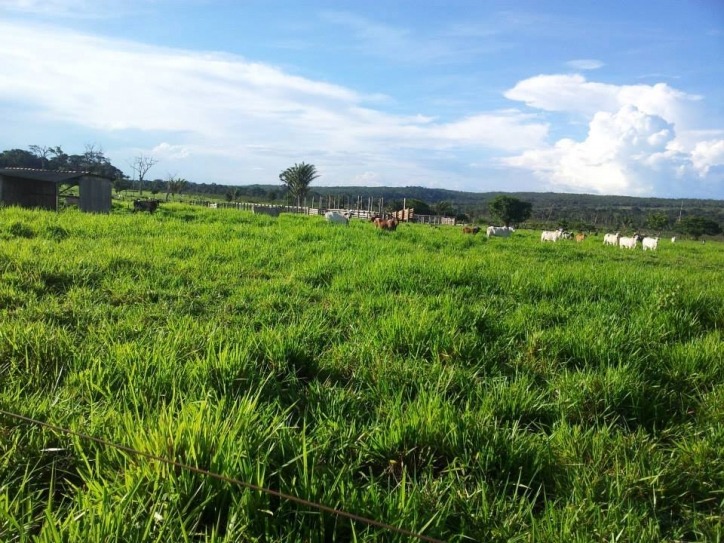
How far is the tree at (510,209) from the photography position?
78000 mm

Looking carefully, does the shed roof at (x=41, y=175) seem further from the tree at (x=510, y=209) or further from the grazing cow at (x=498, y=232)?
the tree at (x=510, y=209)

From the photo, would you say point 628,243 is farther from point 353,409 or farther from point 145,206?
point 353,409

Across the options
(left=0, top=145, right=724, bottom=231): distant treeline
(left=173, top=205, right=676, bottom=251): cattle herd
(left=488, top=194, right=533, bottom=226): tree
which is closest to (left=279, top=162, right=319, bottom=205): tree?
(left=0, top=145, right=724, bottom=231): distant treeline

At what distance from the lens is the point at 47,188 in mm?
15766

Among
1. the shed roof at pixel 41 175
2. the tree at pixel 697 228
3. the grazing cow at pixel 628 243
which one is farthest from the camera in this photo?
the tree at pixel 697 228

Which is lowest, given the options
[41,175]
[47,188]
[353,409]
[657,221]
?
[353,409]

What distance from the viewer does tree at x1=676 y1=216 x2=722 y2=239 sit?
56.8 metres

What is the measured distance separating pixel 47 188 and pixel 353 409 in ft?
56.3

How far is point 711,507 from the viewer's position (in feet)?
6.29

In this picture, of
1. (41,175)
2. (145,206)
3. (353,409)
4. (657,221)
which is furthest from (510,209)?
(353,409)

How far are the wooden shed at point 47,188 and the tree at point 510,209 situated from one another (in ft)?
222

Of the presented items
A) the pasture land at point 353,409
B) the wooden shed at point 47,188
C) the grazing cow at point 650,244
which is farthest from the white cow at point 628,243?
the wooden shed at point 47,188

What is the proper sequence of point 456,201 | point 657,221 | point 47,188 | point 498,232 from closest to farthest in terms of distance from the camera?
point 47,188 < point 498,232 < point 657,221 < point 456,201

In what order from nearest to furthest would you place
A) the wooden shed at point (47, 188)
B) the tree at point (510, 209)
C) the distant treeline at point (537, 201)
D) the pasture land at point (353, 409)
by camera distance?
the pasture land at point (353, 409)
the wooden shed at point (47, 188)
the tree at point (510, 209)
the distant treeline at point (537, 201)
